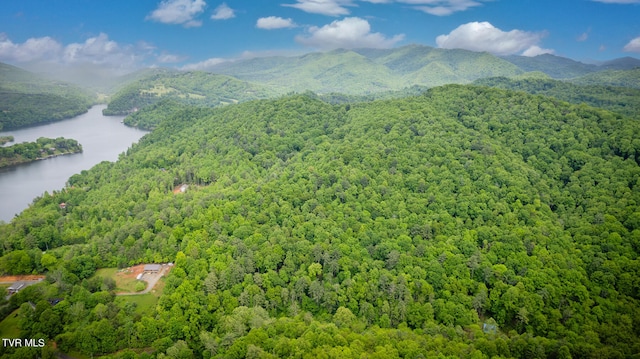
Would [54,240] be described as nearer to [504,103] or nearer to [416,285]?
[416,285]

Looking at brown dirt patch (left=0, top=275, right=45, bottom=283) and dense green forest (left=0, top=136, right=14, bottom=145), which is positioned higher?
dense green forest (left=0, top=136, right=14, bottom=145)

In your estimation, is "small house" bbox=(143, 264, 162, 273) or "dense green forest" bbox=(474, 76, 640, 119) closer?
"small house" bbox=(143, 264, 162, 273)

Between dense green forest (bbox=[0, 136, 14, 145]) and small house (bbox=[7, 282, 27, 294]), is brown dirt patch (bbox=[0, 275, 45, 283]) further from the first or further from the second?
dense green forest (bbox=[0, 136, 14, 145])

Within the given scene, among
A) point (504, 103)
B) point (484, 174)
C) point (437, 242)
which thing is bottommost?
point (437, 242)

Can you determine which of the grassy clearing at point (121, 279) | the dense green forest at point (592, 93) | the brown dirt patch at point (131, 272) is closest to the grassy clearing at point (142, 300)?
the grassy clearing at point (121, 279)

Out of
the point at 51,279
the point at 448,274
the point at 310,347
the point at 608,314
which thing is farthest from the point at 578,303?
the point at 51,279

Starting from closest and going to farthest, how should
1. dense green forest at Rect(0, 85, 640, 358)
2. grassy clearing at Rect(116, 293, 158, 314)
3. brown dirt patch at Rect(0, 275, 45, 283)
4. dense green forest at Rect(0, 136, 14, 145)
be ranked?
dense green forest at Rect(0, 85, 640, 358), grassy clearing at Rect(116, 293, 158, 314), brown dirt patch at Rect(0, 275, 45, 283), dense green forest at Rect(0, 136, 14, 145)

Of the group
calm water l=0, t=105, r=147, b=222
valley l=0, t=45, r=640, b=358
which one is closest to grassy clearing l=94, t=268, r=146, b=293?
valley l=0, t=45, r=640, b=358
